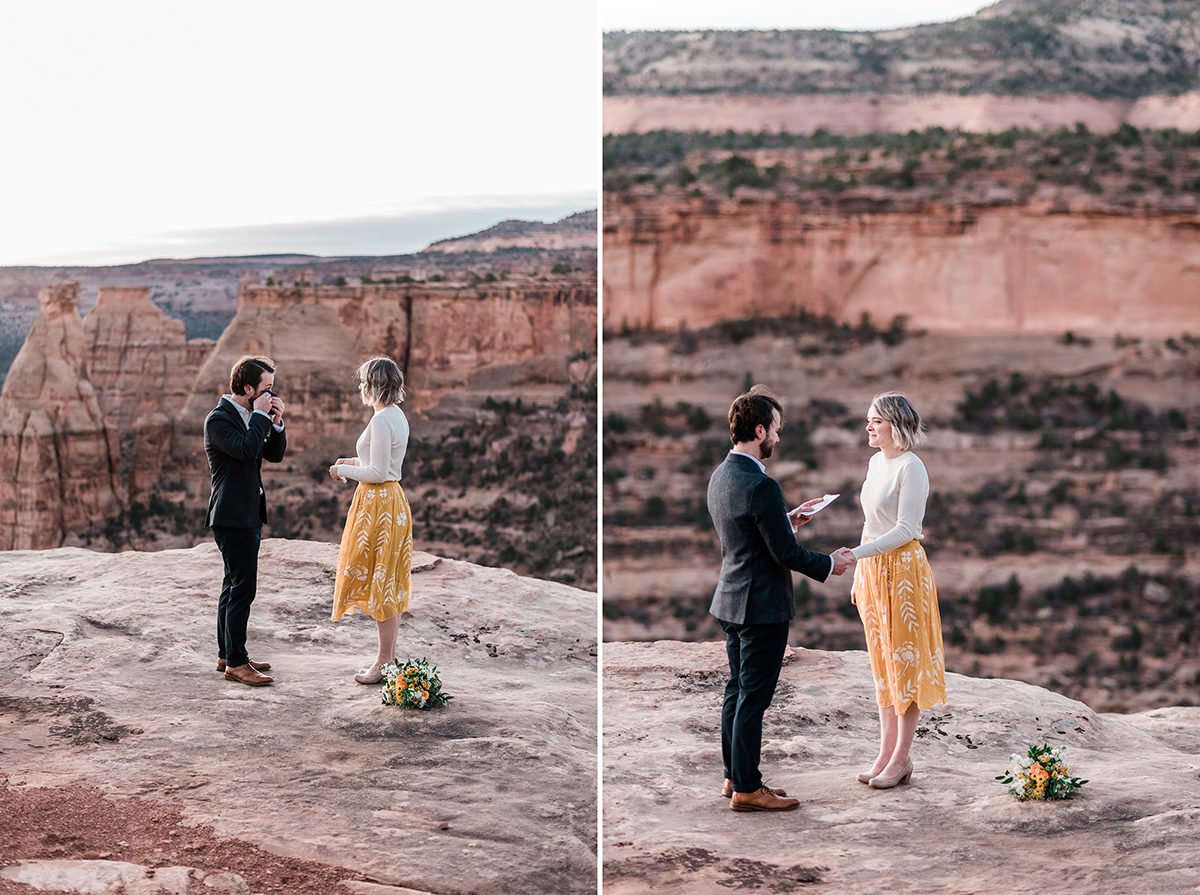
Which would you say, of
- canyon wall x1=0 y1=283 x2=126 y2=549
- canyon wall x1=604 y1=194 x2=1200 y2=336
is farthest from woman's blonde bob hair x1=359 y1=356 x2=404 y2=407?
canyon wall x1=604 y1=194 x2=1200 y2=336

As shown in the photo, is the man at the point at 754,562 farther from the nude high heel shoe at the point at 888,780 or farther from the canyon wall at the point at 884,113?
the canyon wall at the point at 884,113

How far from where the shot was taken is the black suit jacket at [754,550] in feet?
13.6

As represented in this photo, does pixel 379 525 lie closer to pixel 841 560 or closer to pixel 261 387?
pixel 261 387

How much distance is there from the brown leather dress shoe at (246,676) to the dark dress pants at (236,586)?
1.2 inches

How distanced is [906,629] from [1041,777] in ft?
2.29

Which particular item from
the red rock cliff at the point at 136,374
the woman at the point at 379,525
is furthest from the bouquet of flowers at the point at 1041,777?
the red rock cliff at the point at 136,374

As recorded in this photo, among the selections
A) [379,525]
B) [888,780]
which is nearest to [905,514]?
[888,780]

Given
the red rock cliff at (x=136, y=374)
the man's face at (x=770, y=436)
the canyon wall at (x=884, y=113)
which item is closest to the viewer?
the man's face at (x=770, y=436)

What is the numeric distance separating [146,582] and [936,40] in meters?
30.6

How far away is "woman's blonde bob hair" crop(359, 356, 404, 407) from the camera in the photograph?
5422mm

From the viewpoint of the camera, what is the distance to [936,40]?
3362 centimetres

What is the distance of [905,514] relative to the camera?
4363mm

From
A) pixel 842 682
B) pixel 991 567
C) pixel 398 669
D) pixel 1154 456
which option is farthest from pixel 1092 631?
pixel 398 669

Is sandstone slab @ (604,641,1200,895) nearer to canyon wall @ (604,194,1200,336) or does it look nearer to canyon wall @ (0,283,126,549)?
canyon wall @ (0,283,126,549)
